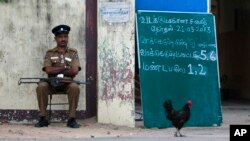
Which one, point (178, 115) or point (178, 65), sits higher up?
point (178, 65)

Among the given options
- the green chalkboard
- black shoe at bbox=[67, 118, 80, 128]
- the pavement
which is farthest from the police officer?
the green chalkboard

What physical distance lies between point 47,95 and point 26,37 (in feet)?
3.81

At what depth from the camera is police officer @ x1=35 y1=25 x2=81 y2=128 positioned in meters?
9.84

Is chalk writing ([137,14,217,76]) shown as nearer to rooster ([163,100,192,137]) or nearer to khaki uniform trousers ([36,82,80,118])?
rooster ([163,100,192,137])

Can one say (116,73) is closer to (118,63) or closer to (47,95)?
(118,63)

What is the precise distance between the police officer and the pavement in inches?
11.3

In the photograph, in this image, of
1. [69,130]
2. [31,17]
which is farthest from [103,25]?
[69,130]

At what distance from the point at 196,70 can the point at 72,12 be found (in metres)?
2.40

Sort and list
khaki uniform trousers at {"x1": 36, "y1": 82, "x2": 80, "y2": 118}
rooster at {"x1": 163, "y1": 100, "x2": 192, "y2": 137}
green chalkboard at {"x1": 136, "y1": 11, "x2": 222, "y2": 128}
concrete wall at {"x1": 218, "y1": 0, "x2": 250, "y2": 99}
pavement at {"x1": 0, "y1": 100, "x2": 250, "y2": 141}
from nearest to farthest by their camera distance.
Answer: pavement at {"x1": 0, "y1": 100, "x2": 250, "y2": 141}, rooster at {"x1": 163, "y1": 100, "x2": 192, "y2": 137}, khaki uniform trousers at {"x1": 36, "y1": 82, "x2": 80, "y2": 118}, green chalkboard at {"x1": 136, "y1": 11, "x2": 222, "y2": 128}, concrete wall at {"x1": 218, "y1": 0, "x2": 250, "y2": 99}

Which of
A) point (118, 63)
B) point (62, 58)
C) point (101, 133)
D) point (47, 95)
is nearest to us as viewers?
point (101, 133)

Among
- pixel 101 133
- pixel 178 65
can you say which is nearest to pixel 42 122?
pixel 101 133

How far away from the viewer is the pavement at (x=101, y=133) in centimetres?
873

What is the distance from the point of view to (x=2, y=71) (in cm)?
1027

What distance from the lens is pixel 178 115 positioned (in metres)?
9.21
